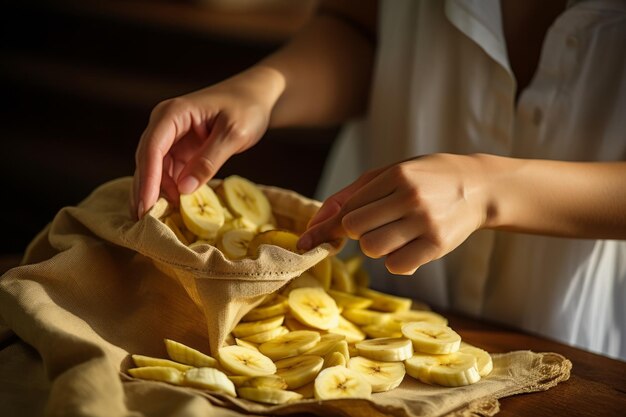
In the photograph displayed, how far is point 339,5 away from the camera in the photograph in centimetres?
150

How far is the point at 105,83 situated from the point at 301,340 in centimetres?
304

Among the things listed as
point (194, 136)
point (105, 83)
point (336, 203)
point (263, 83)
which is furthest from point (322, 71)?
point (105, 83)

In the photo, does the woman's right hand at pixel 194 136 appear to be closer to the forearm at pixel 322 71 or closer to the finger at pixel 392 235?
the forearm at pixel 322 71

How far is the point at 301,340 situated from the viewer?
977 mm

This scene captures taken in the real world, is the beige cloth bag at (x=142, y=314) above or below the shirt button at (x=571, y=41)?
below

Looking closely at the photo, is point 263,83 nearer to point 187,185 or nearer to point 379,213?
point 187,185

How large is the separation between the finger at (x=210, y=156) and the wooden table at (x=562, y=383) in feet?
1.09

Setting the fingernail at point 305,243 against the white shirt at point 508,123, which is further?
the white shirt at point 508,123

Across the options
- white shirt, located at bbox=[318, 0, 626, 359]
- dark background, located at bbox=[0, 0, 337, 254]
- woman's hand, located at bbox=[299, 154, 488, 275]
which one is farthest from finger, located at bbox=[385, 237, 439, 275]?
dark background, located at bbox=[0, 0, 337, 254]

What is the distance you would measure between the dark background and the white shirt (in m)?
1.53

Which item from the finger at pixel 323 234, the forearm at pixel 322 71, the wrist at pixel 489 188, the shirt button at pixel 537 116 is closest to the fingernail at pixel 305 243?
the finger at pixel 323 234

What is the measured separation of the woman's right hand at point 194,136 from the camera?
1.04 metres

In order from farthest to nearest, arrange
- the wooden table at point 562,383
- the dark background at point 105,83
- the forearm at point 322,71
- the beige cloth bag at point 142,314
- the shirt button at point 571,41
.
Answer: the dark background at point 105,83 < the forearm at point 322,71 < the shirt button at point 571,41 < the wooden table at point 562,383 < the beige cloth bag at point 142,314

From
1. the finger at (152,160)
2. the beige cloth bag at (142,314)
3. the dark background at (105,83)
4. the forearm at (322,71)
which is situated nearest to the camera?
the beige cloth bag at (142,314)
